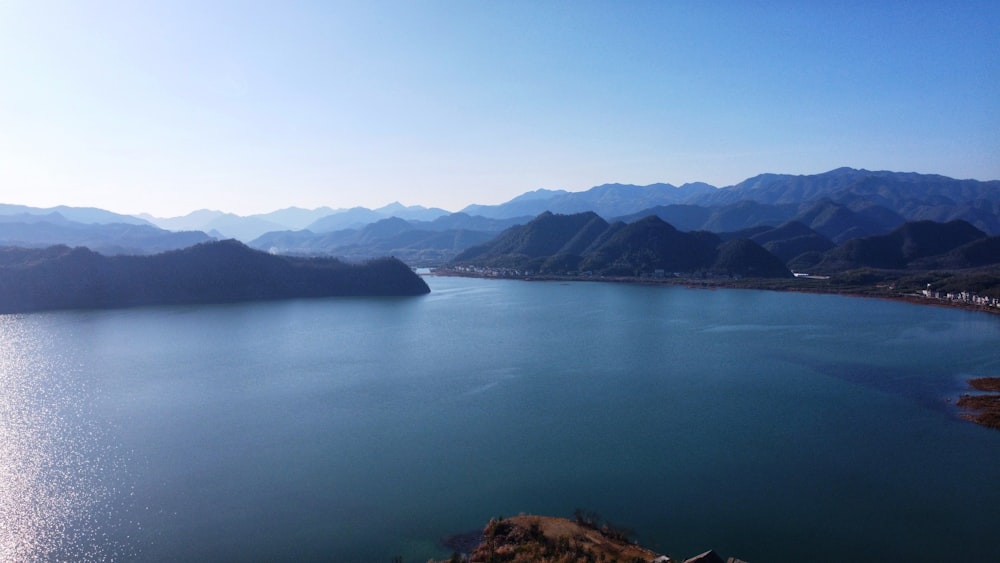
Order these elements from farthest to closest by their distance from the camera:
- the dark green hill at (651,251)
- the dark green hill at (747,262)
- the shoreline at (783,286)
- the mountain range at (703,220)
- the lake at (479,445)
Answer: the mountain range at (703,220)
the dark green hill at (651,251)
the dark green hill at (747,262)
the shoreline at (783,286)
the lake at (479,445)

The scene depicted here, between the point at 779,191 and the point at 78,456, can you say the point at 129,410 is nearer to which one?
the point at 78,456

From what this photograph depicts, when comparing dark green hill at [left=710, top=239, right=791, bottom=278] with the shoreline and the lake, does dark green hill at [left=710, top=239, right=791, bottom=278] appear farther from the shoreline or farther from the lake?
the lake

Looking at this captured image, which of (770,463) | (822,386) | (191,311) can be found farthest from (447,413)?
(191,311)

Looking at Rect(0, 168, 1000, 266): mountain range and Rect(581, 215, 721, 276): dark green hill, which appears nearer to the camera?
Rect(581, 215, 721, 276): dark green hill

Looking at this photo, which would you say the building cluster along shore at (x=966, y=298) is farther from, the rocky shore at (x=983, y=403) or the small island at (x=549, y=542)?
the small island at (x=549, y=542)

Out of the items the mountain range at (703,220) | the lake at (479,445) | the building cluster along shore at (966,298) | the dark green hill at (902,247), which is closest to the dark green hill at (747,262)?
the dark green hill at (902,247)

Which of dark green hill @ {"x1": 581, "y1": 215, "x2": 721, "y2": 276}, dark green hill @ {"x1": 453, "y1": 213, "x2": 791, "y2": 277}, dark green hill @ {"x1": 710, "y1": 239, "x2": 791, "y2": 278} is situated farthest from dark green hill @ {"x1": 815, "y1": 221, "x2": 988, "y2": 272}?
dark green hill @ {"x1": 581, "y1": 215, "x2": 721, "y2": 276}

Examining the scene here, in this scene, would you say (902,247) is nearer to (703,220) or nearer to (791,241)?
(791,241)
